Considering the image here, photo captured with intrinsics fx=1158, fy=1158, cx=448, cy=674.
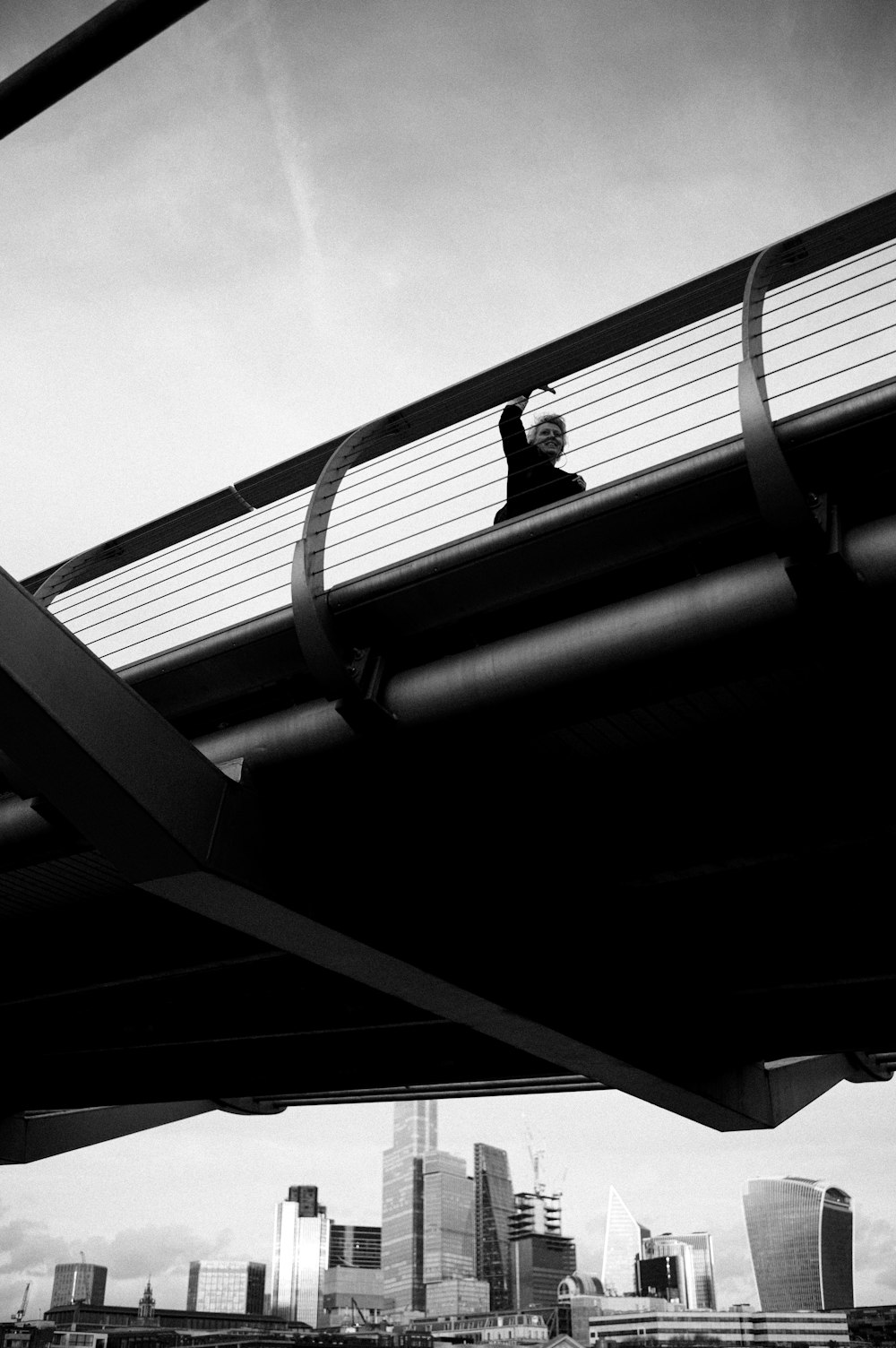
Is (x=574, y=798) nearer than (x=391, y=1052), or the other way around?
(x=574, y=798)

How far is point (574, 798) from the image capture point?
8492 mm

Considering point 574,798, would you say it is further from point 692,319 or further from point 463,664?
point 692,319

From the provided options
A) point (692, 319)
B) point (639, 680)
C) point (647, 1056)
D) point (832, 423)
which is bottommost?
point (647, 1056)

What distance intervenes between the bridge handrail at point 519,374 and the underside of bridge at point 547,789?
4.17ft

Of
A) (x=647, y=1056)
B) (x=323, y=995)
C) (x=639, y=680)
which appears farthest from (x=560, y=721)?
(x=323, y=995)

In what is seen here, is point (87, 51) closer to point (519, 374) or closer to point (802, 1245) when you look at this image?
point (519, 374)

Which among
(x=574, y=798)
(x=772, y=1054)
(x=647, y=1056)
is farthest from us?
(x=772, y=1054)

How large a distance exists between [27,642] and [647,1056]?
804 cm

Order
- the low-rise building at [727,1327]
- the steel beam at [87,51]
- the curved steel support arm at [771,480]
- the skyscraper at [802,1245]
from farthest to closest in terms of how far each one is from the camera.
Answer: the skyscraper at [802,1245]
the low-rise building at [727,1327]
the curved steel support arm at [771,480]
the steel beam at [87,51]

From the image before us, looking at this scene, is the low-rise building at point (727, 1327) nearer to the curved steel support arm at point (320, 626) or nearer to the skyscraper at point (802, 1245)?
the skyscraper at point (802, 1245)

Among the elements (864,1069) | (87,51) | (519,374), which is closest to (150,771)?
(519,374)

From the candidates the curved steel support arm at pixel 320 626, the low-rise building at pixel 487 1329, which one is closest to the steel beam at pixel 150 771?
the curved steel support arm at pixel 320 626

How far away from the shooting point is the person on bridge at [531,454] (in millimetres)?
7986

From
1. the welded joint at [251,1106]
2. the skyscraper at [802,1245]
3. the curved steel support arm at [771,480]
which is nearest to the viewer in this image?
the curved steel support arm at [771,480]
